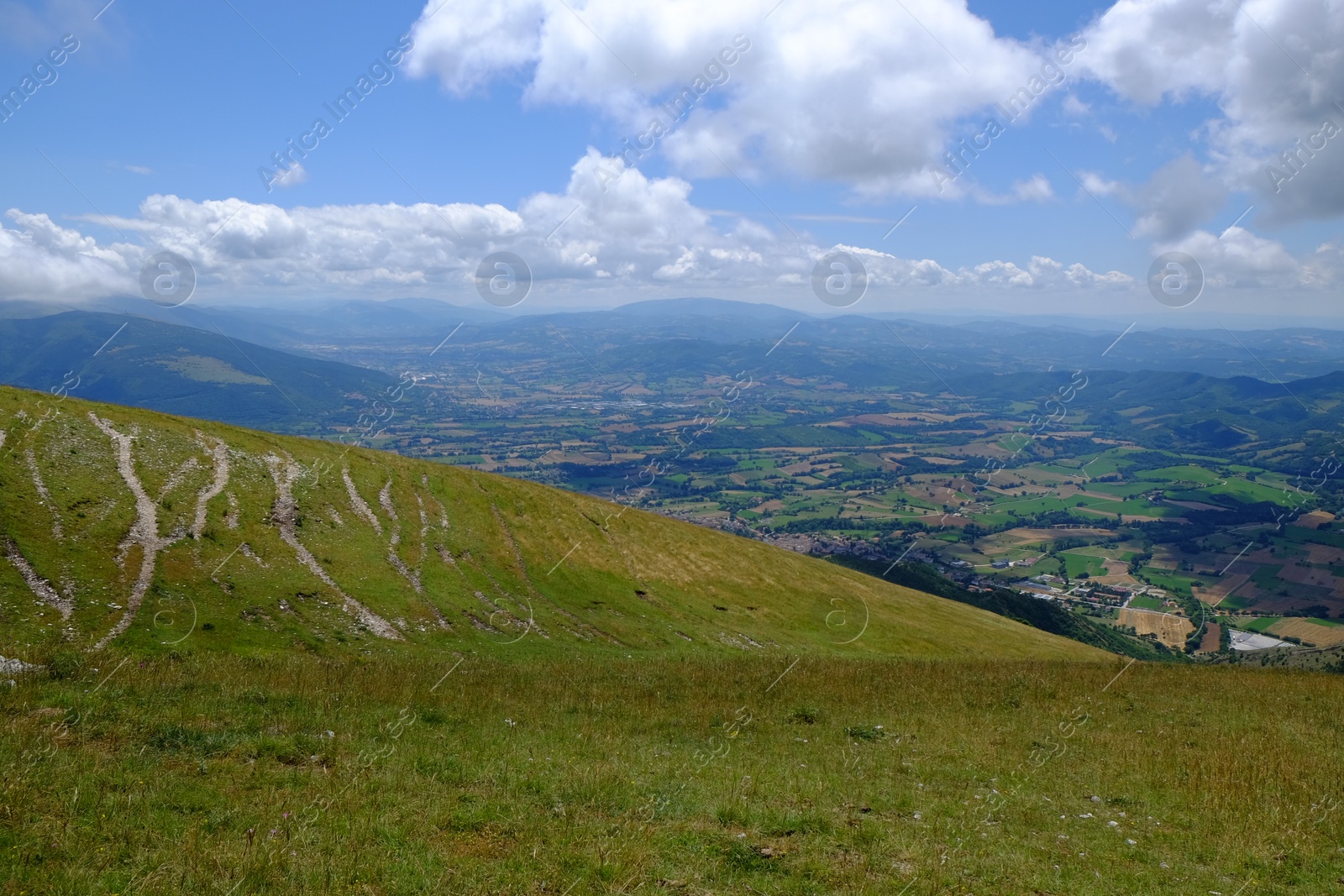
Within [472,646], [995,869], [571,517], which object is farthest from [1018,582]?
[995,869]

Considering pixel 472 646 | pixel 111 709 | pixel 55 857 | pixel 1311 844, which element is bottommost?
pixel 472 646

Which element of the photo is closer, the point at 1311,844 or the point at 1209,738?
the point at 1311,844

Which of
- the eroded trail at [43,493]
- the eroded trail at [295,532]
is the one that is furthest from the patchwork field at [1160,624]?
the eroded trail at [43,493]

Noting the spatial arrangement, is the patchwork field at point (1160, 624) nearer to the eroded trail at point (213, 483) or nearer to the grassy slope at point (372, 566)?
the grassy slope at point (372, 566)

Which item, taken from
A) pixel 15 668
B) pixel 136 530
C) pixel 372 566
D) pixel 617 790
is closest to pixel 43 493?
pixel 136 530

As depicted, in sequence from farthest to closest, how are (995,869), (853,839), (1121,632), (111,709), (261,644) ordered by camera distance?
(1121,632) → (261,644) → (111,709) → (853,839) → (995,869)

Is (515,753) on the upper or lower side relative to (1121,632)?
upper

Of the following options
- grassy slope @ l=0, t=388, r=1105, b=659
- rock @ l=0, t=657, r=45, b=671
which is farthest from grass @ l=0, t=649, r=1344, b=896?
grassy slope @ l=0, t=388, r=1105, b=659

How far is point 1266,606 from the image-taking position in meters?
164

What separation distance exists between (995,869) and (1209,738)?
Result: 43.3ft

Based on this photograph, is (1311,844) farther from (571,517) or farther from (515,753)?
(571,517)

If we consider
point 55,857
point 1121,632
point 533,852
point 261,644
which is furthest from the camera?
point 1121,632

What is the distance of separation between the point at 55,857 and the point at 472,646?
29.1 m

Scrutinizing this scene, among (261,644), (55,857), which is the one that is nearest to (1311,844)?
(55,857)
